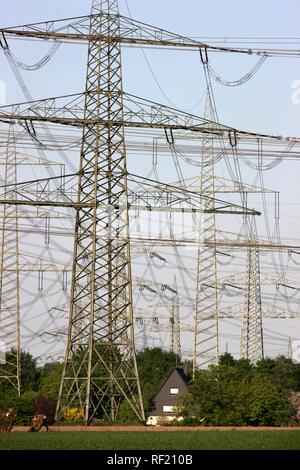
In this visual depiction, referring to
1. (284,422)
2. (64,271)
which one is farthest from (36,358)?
(284,422)

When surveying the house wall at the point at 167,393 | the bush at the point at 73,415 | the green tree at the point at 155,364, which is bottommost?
the bush at the point at 73,415

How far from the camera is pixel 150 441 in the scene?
111 feet

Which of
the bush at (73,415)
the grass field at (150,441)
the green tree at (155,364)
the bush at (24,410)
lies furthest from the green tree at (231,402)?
the green tree at (155,364)

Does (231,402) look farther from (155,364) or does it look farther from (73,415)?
(155,364)

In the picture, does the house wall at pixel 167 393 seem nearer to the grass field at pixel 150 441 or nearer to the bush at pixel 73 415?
the bush at pixel 73 415

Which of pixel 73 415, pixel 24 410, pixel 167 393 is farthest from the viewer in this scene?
pixel 167 393

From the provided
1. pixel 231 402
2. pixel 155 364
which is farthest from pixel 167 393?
pixel 155 364

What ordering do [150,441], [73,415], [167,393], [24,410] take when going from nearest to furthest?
[150,441]
[73,415]
[24,410]
[167,393]

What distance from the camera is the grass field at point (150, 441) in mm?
31703

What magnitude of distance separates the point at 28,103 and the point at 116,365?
1414cm

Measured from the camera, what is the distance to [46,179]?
4603 centimetres

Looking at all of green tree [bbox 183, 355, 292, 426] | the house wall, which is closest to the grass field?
green tree [bbox 183, 355, 292, 426]
